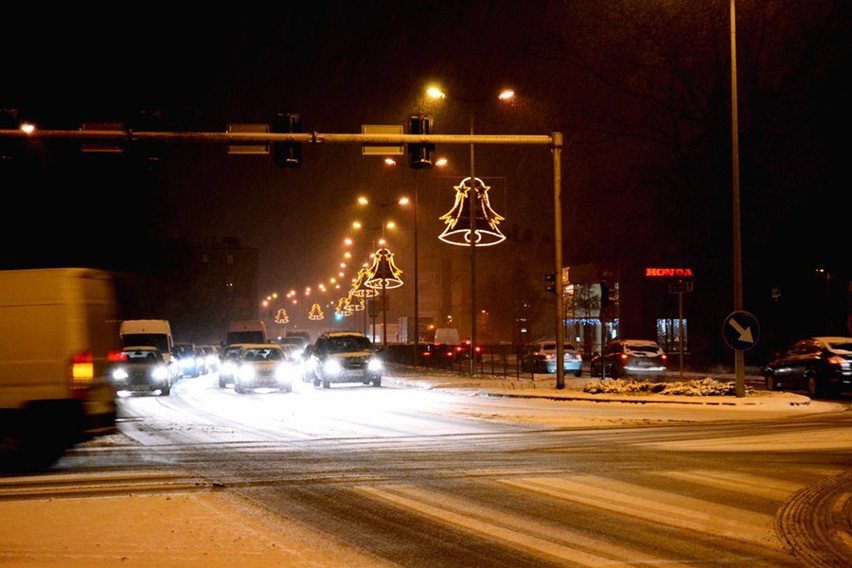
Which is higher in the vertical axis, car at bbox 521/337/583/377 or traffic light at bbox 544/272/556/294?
traffic light at bbox 544/272/556/294

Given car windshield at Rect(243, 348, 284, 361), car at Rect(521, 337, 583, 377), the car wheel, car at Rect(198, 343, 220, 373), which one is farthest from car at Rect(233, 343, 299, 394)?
car at Rect(198, 343, 220, 373)

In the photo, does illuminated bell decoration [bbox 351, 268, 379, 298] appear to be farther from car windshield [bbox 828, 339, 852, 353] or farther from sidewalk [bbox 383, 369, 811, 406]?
→ car windshield [bbox 828, 339, 852, 353]

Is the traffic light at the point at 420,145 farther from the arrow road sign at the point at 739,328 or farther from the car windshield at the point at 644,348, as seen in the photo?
the car windshield at the point at 644,348

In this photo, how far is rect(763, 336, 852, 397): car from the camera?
27.8 m

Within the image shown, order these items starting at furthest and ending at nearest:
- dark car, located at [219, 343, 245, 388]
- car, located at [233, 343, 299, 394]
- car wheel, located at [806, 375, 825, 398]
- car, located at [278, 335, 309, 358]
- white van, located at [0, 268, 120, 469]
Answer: car, located at [278, 335, 309, 358]
dark car, located at [219, 343, 245, 388]
car, located at [233, 343, 299, 394]
car wheel, located at [806, 375, 825, 398]
white van, located at [0, 268, 120, 469]

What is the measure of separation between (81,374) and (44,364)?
483mm

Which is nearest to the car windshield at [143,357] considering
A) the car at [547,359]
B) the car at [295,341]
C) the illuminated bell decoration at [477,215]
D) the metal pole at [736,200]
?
the illuminated bell decoration at [477,215]

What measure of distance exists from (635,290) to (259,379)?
1370 inches

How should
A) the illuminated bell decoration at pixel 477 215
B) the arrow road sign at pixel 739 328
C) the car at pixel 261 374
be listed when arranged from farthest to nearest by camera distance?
the illuminated bell decoration at pixel 477 215 → the car at pixel 261 374 → the arrow road sign at pixel 739 328

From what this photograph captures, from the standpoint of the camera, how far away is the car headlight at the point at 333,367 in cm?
3619

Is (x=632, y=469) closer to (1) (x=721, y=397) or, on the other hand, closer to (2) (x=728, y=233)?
(1) (x=721, y=397)

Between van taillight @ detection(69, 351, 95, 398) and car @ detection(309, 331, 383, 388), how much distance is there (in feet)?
76.3

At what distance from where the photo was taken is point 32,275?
1298cm

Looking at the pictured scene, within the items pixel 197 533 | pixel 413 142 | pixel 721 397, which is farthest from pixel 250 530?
pixel 721 397
